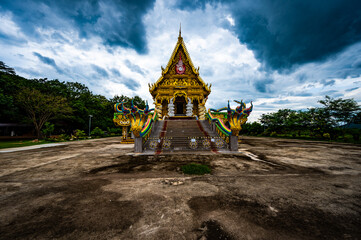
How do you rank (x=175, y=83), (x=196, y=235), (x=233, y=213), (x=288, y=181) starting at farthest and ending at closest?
1. (x=175, y=83)
2. (x=288, y=181)
3. (x=233, y=213)
4. (x=196, y=235)

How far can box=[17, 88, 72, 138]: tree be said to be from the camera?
19.5 meters

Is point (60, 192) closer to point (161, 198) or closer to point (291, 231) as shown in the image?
point (161, 198)

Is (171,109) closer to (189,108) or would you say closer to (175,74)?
(189,108)

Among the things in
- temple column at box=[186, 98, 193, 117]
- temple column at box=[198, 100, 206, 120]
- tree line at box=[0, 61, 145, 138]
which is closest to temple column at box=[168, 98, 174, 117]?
temple column at box=[186, 98, 193, 117]

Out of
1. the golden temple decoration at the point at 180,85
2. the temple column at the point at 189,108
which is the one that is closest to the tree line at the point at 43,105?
the golden temple decoration at the point at 180,85

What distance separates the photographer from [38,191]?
297 centimetres

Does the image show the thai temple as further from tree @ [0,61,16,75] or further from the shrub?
tree @ [0,61,16,75]

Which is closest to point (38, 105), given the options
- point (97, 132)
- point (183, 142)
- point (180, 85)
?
point (97, 132)

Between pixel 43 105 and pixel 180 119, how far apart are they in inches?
925

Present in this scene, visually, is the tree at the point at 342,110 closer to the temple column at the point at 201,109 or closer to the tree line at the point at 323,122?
the tree line at the point at 323,122

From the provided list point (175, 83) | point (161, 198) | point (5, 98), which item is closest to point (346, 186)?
point (161, 198)

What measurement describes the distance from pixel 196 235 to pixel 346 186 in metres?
4.28

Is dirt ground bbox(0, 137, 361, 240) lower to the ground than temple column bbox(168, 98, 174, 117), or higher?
lower

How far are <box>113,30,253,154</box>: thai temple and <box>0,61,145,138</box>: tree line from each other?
1592 cm
